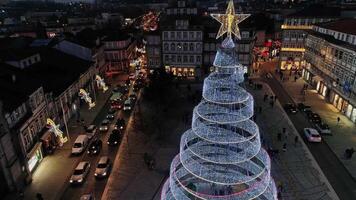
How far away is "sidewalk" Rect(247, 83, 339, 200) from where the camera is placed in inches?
1210

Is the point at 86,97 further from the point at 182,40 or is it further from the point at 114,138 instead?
the point at 182,40

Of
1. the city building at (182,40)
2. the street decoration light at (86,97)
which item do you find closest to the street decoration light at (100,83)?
the street decoration light at (86,97)

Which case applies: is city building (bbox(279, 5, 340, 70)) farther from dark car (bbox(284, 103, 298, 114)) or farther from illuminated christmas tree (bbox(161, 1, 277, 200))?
illuminated christmas tree (bbox(161, 1, 277, 200))

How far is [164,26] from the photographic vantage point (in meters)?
68.9

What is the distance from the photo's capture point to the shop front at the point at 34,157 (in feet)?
113

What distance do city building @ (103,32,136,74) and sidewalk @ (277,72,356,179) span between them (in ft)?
130

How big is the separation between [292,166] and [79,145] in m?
27.6

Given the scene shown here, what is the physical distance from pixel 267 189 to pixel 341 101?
3859 cm

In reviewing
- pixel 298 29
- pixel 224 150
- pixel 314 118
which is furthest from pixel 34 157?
pixel 298 29

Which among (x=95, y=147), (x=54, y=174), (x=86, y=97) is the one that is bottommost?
(x=54, y=174)

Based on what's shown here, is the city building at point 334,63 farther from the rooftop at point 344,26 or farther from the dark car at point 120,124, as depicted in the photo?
the dark car at point 120,124

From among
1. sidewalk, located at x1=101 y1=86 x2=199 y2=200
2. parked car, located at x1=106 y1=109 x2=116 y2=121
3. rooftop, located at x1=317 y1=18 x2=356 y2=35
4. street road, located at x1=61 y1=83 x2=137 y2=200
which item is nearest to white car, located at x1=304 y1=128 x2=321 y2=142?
sidewalk, located at x1=101 y1=86 x2=199 y2=200

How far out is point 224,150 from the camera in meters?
21.4

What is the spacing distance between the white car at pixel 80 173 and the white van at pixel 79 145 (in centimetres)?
398
